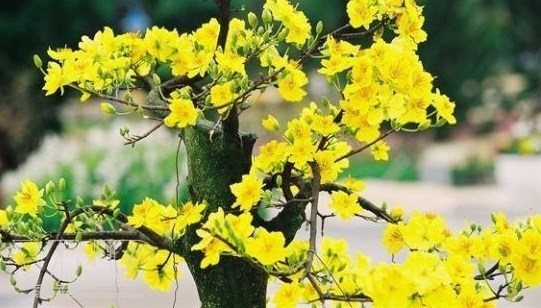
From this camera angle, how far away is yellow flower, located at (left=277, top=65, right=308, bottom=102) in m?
1.05

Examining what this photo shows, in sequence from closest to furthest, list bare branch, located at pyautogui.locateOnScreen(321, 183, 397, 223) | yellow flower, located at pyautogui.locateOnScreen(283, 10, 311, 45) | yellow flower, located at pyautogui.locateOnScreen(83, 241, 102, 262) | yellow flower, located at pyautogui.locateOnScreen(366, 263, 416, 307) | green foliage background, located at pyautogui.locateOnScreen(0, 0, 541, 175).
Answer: yellow flower, located at pyautogui.locateOnScreen(366, 263, 416, 307) < yellow flower, located at pyautogui.locateOnScreen(283, 10, 311, 45) < bare branch, located at pyautogui.locateOnScreen(321, 183, 397, 223) < yellow flower, located at pyautogui.locateOnScreen(83, 241, 102, 262) < green foliage background, located at pyautogui.locateOnScreen(0, 0, 541, 175)

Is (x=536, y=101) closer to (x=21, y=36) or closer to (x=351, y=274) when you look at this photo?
(x=21, y=36)

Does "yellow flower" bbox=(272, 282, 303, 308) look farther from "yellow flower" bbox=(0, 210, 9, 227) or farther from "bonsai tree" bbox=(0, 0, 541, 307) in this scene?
"yellow flower" bbox=(0, 210, 9, 227)

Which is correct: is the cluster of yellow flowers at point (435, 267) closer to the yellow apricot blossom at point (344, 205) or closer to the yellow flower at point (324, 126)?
the yellow apricot blossom at point (344, 205)

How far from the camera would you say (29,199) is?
43.9 inches

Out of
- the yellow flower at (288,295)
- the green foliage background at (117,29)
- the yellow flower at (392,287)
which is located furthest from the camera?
the green foliage background at (117,29)

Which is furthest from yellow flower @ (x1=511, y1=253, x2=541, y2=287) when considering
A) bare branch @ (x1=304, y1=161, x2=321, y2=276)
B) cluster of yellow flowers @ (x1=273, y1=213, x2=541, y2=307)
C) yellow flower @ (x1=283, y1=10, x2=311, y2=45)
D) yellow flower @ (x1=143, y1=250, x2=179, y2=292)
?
yellow flower @ (x1=143, y1=250, x2=179, y2=292)

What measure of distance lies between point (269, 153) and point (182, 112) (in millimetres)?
134

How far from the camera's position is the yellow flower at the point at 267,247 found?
3.06 feet

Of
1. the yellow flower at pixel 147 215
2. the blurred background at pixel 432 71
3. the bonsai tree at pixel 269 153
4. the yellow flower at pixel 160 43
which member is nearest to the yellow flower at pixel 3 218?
the bonsai tree at pixel 269 153

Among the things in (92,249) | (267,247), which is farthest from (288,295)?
(92,249)

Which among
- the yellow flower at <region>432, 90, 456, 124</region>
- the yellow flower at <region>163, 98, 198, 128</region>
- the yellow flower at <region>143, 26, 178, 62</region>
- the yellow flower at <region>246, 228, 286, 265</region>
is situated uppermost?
the yellow flower at <region>143, 26, 178, 62</region>

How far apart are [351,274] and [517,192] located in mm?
10841

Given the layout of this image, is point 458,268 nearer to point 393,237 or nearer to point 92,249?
point 393,237
